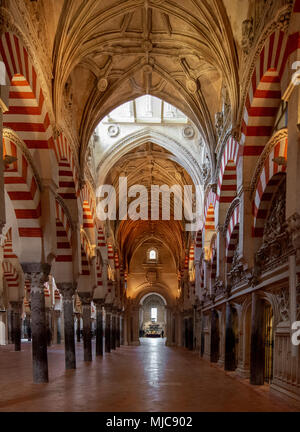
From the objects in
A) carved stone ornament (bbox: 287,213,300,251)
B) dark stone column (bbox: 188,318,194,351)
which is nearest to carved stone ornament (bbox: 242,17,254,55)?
carved stone ornament (bbox: 287,213,300,251)

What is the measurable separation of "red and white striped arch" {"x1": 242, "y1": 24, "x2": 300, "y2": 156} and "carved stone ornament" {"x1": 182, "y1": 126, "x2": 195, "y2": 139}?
26.3ft

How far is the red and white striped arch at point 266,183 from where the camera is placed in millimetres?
6777

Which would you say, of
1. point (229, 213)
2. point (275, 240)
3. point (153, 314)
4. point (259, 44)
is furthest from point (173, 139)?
point (153, 314)

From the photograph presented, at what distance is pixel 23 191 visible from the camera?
25.3ft

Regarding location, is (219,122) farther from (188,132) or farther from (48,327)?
(48,327)

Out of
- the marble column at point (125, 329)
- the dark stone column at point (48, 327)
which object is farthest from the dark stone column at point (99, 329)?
the marble column at point (125, 329)

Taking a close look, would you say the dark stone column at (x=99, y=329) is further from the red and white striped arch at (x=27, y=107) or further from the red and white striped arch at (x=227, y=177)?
the red and white striped arch at (x=27, y=107)

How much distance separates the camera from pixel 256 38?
723 cm

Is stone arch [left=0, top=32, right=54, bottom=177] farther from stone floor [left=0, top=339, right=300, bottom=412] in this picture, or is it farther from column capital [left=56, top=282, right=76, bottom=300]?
stone floor [left=0, top=339, right=300, bottom=412]

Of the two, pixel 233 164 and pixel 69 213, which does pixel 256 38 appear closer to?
pixel 233 164

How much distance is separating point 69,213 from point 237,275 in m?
4.39

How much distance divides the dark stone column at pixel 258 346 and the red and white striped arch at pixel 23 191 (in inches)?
166

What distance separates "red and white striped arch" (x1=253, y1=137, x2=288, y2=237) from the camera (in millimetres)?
6777

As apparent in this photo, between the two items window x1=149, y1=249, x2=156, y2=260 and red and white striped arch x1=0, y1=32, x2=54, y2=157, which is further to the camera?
window x1=149, y1=249, x2=156, y2=260
